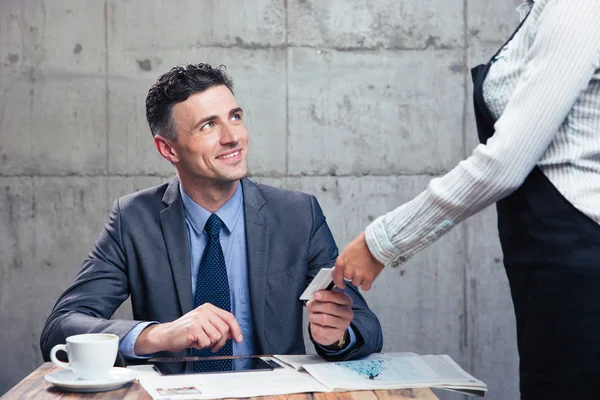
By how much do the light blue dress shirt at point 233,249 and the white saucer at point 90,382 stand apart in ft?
2.05

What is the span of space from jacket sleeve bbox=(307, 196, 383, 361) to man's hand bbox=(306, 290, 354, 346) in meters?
0.04

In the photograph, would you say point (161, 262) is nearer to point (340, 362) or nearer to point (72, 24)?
point (340, 362)

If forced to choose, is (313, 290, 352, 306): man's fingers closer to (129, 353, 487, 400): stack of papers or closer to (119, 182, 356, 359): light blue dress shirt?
(129, 353, 487, 400): stack of papers

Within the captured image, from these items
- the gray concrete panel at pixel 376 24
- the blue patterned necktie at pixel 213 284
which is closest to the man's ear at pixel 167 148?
the blue patterned necktie at pixel 213 284

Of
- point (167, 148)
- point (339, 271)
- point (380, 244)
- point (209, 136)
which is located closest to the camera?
point (380, 244)

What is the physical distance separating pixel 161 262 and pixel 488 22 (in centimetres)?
221

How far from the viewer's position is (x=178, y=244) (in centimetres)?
209

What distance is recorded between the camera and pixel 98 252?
2109 mm

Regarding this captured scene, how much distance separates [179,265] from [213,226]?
17 centimetres

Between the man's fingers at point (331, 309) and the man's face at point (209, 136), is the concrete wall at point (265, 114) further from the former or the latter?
the man's fingers at point (331, 309)

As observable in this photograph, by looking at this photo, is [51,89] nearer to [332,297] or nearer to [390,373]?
[332,297]

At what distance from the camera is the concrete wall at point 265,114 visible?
346 cm

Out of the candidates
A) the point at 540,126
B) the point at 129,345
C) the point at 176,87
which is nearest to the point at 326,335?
the point at 129,345

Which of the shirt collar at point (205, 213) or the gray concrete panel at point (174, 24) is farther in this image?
the gray concrete panel at point (174, 24)
